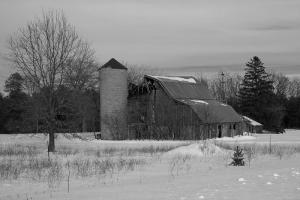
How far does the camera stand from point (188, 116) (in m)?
51.0

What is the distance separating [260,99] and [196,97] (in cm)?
2136

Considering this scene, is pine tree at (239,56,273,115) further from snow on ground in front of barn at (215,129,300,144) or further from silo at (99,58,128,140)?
silo at (99,58,128,140)

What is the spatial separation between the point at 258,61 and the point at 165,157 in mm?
57424

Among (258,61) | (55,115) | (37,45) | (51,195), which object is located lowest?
(51,195)

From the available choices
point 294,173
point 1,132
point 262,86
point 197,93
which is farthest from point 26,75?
point 262,86

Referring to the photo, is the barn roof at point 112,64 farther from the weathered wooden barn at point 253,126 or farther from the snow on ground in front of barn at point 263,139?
the weathered wooden barn at point 253,126

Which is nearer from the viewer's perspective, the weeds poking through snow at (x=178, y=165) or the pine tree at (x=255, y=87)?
the weeds poking through snow at (x=178, y=165)

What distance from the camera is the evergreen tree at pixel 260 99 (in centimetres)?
7606

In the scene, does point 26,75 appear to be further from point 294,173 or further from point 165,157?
point 294,173

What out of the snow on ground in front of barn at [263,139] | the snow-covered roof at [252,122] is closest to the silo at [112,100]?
the snow on ground in front of barn at [263,139]

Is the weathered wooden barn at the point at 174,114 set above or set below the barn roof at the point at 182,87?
below

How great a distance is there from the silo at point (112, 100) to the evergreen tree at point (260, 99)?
28.4 metres

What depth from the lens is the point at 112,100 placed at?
55500 mm

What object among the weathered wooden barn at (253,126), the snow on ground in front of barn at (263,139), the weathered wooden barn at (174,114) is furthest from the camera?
the weathered wooden barn at (253,126)
